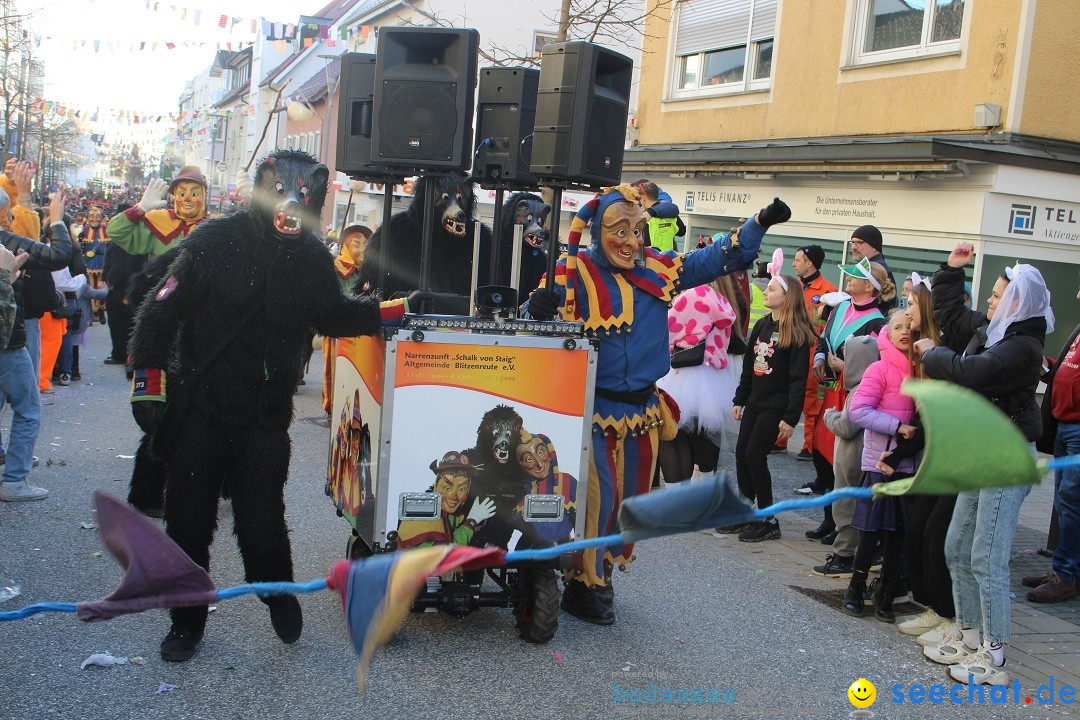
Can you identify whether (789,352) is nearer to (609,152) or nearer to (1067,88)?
(609,152)

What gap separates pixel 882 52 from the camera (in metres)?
14.9

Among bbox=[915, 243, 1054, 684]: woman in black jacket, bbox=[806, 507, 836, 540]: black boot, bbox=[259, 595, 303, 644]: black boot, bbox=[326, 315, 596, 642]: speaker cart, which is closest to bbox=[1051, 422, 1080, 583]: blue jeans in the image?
bbox=[915, 243, 1054, 684]: woman in black jacket

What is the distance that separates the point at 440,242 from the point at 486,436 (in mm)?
3146

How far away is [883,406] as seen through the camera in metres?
5.79

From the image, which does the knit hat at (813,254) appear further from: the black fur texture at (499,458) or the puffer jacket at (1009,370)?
the black fur texture at (499,458)

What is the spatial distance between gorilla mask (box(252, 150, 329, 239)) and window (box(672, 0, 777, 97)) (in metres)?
13.8

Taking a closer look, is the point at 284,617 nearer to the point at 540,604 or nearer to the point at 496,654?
the point at 496,654

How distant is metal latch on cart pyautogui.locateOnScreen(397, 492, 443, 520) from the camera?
15.4ft

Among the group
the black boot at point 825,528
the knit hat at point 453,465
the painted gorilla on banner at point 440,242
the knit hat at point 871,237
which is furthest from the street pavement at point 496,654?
the knit hat at point 871,237

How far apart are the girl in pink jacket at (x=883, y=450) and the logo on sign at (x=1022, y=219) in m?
7.99

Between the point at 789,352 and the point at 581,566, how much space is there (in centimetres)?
268

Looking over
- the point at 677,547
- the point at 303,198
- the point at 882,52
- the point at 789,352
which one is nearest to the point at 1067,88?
the point at 882,52

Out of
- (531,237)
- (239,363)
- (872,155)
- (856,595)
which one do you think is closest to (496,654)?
(239,363)

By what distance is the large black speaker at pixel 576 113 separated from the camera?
5473mm
